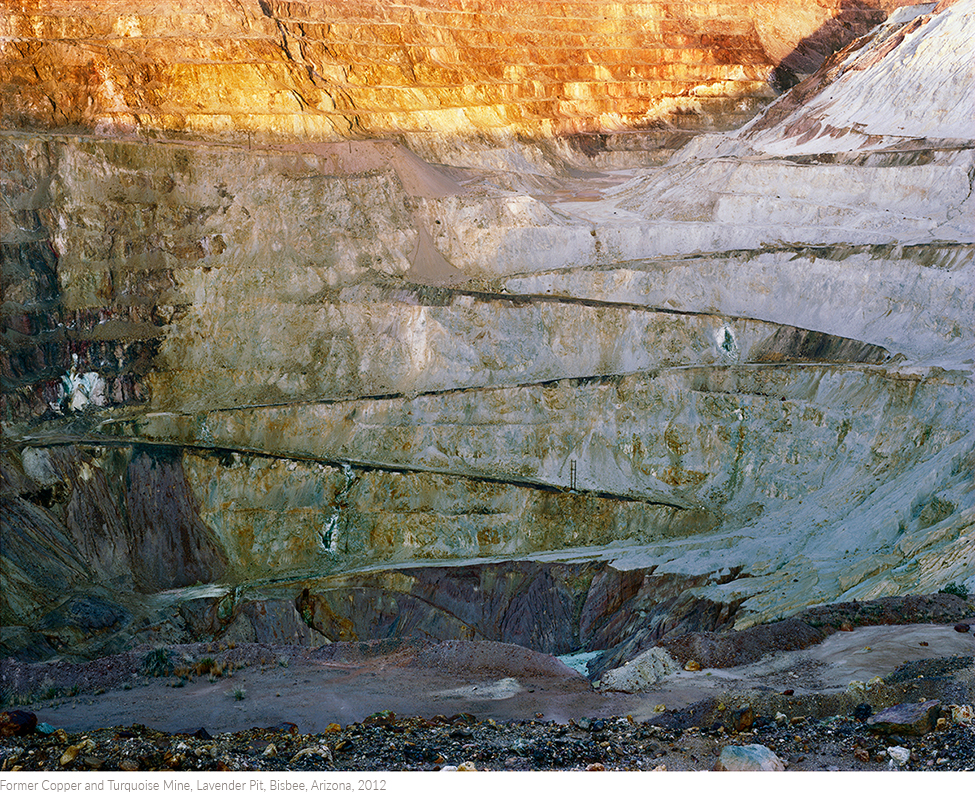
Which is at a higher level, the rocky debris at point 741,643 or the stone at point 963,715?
the rocky debris at point 741,643

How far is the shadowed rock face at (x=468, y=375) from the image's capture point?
92.8 ft

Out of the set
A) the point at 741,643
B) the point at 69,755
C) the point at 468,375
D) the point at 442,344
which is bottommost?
the point at 741,643

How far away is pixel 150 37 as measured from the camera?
4578cm

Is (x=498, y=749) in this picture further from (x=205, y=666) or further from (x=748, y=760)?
(x=205, y=666)

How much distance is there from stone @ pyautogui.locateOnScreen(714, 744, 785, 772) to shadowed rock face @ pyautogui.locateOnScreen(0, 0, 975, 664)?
33.8 feet

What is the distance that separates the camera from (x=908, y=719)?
42.9 ft

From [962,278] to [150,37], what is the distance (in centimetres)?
3461

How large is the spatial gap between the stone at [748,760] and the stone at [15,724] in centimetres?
902

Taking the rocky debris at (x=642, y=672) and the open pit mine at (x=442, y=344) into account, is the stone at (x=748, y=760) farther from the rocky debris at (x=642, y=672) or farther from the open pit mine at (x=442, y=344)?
the open pit mine at (x=442, y=344)

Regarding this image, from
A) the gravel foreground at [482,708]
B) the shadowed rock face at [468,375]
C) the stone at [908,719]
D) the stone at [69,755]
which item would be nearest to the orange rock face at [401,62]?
the shadowed rock face at [468,375]

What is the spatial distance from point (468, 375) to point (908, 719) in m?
25.6

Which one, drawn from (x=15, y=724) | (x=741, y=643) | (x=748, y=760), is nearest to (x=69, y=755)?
(x=15, y=724)

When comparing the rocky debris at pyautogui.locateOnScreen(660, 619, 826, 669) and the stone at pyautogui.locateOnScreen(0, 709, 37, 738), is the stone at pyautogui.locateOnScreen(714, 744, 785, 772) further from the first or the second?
the stone at pyautogui.locateOnScreen(0, 709, 37, 738)

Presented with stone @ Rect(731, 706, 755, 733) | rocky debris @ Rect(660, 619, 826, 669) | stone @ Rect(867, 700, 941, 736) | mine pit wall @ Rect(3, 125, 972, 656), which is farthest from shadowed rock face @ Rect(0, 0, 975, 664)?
stone @ Rect(731, 706, 755, 733)
